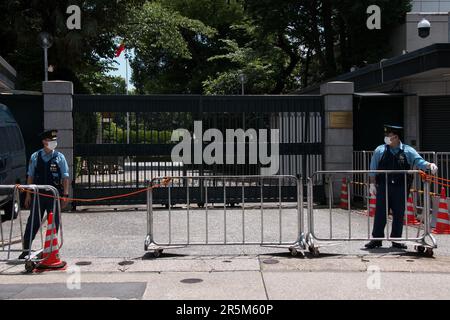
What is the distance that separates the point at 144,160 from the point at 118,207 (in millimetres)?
1476

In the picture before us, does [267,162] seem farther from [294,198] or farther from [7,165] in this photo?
[7,165]

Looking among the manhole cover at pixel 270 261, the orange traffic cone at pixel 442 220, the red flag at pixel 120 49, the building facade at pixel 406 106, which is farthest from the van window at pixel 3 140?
the red flag at pixel 120 49

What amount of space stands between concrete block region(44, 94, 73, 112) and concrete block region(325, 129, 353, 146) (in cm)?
662

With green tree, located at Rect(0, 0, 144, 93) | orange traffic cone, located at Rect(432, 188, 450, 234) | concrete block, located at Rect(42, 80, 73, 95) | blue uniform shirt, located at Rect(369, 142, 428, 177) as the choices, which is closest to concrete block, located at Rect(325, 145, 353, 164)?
orange traffic cone, located at Rect(432, 188, 450, 234)

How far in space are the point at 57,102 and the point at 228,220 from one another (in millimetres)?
5301

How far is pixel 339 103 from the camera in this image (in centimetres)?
1441

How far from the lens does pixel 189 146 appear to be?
554 inches

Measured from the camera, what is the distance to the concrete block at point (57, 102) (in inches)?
537

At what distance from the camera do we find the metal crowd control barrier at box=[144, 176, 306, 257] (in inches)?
330

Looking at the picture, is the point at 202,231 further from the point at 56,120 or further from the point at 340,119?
the point at 340,119

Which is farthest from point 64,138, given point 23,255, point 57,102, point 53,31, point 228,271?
point 53,31

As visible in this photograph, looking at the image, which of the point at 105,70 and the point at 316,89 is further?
the point at 105,70
